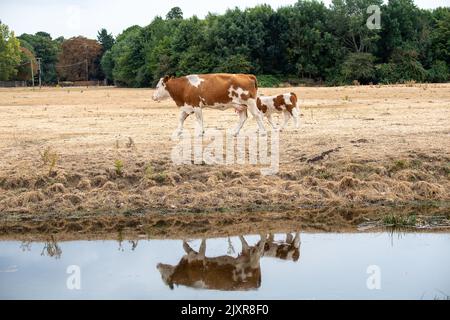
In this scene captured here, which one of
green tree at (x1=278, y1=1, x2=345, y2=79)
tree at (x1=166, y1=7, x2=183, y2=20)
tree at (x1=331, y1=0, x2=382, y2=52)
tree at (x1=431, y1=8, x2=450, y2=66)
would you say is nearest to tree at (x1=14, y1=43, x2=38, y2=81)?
tree at (x1=166, y1=7, x2=183, y2=20)

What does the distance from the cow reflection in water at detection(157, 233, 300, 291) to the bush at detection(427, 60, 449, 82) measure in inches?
1600

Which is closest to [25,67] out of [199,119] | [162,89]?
[162,89]

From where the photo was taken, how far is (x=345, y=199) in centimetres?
1337

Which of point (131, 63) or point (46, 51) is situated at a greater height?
point (46, 51)

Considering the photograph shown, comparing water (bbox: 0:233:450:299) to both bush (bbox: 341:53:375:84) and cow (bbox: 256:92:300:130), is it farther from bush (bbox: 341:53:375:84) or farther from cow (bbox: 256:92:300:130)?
bush (bbox: 341:53:375:84)

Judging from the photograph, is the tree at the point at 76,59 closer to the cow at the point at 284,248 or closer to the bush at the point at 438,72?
the bush at the point at 438,72

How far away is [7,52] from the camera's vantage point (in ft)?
233

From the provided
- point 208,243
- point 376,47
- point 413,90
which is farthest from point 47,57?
point 208,243

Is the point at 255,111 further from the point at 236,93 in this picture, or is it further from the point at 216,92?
the point at 216,92

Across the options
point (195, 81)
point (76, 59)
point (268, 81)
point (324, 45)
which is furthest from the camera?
point (76, 59)

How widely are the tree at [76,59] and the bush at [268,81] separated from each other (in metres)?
48.0

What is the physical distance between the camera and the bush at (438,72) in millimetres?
48406

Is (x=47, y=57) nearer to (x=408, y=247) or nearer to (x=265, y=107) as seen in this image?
(x=265, y=107)

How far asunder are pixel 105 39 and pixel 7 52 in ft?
105
